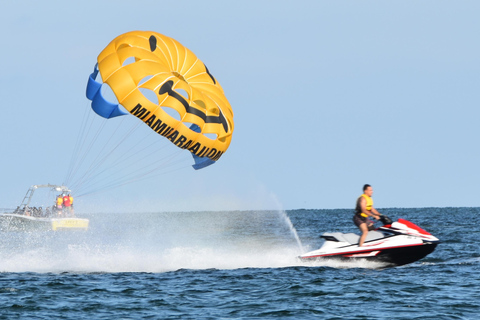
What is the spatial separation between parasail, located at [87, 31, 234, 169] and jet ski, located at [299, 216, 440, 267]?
4.09 metres

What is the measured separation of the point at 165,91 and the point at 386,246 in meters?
6.55

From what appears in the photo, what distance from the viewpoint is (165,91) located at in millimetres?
16359

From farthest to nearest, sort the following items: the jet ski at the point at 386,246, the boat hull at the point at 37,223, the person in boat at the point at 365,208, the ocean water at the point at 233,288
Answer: the boat hull at the point at 37,223 → the jet ski at the point at 386,246 → the person in boat at the point at 365,208 → the ocean water at the point at 233,288

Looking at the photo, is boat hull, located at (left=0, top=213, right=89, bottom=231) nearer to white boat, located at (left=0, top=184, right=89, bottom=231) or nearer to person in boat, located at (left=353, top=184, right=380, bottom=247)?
white boat, located at (left=0, top=184, right=89, bottom=231)

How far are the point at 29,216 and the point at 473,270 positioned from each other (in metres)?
33.0

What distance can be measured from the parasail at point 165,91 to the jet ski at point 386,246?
4.09m

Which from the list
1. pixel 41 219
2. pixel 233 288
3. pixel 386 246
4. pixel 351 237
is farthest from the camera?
pixel 41 219

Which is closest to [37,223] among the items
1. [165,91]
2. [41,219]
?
[41,219]

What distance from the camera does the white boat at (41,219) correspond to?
41.7 meters

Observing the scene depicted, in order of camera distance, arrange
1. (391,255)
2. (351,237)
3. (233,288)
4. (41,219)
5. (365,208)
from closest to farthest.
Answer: (233,288) → (365,208) → (391,255) → (351,237) → (41,219)

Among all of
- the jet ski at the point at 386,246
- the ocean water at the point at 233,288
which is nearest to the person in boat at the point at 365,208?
the jet ski at the point at 386,246

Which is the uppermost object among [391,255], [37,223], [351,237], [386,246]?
[37,223]

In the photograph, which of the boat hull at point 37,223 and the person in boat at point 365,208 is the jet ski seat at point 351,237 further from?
→ the boat hull at point 37,223

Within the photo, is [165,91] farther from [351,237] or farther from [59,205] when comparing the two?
[59,205]
